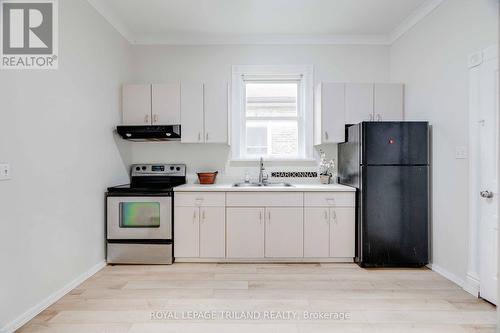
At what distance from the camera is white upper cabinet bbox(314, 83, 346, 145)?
136 inches

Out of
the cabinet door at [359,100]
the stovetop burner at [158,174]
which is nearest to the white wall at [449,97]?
the cabinet door at [359,100]

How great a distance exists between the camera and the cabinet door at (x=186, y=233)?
3.18 meters

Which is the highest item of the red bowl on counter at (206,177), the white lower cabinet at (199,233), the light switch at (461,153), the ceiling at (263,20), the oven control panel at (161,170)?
the ceiling at (263,20)

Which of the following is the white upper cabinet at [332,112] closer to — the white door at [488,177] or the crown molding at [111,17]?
the white door at [488,177]

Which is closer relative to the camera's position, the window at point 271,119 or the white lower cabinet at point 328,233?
the white lower cabinet at point 328,233

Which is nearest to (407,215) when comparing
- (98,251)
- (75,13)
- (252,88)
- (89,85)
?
(252,88)

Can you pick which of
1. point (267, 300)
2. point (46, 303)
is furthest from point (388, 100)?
point (46, 303)

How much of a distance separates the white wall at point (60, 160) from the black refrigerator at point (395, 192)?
2.79m

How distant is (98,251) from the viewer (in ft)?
9.87

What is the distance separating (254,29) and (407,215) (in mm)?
2796

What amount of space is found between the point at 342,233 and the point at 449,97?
172 cm

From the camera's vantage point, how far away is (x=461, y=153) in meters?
2.57

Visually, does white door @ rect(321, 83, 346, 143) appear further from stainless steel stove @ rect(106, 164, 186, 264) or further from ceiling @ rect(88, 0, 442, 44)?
stainless steel stove @ rect(106, 164, 186, 264)

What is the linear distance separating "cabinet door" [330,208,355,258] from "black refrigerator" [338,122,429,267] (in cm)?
18
